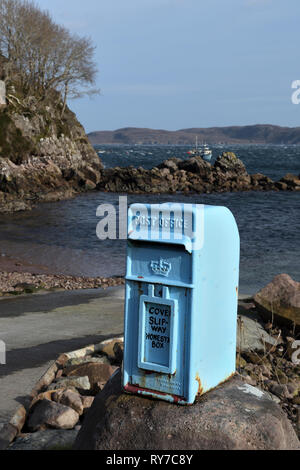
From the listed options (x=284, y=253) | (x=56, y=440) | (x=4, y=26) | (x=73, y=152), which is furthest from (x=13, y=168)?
(x=56, y=440)

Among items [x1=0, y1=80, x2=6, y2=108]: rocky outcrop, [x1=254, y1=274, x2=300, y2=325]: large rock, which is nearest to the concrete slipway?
[x1=254, y1=274, x2=300, y2=325]: large rock

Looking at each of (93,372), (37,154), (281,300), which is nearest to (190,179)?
(37,154)

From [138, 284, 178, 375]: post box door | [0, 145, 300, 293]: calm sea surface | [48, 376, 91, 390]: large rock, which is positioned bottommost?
[0, 145, 300, 293]: calm sea surface

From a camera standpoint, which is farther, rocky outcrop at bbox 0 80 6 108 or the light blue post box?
rocky outcrop at bbox 0 80 6 108

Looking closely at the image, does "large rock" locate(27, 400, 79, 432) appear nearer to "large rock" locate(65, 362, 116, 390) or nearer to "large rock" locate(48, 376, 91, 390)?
"large rock" locate(48, 376, 91, 390)

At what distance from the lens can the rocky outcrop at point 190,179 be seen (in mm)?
43031

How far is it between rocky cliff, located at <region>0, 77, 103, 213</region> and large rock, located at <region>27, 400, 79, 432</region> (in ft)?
90.8

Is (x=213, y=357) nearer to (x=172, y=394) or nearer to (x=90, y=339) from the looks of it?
(x=172, y=394)

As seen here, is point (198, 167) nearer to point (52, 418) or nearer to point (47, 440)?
point (52, 418)

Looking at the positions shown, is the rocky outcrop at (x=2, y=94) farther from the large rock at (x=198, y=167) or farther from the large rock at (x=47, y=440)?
the large rock at (x=47, y=440)

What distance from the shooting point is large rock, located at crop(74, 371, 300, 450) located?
3205 millimetres

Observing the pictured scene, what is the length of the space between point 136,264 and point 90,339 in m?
3.44

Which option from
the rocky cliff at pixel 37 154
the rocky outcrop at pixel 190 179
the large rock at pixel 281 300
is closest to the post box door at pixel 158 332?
the large rock at pixel 281 300

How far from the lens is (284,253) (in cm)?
2022
